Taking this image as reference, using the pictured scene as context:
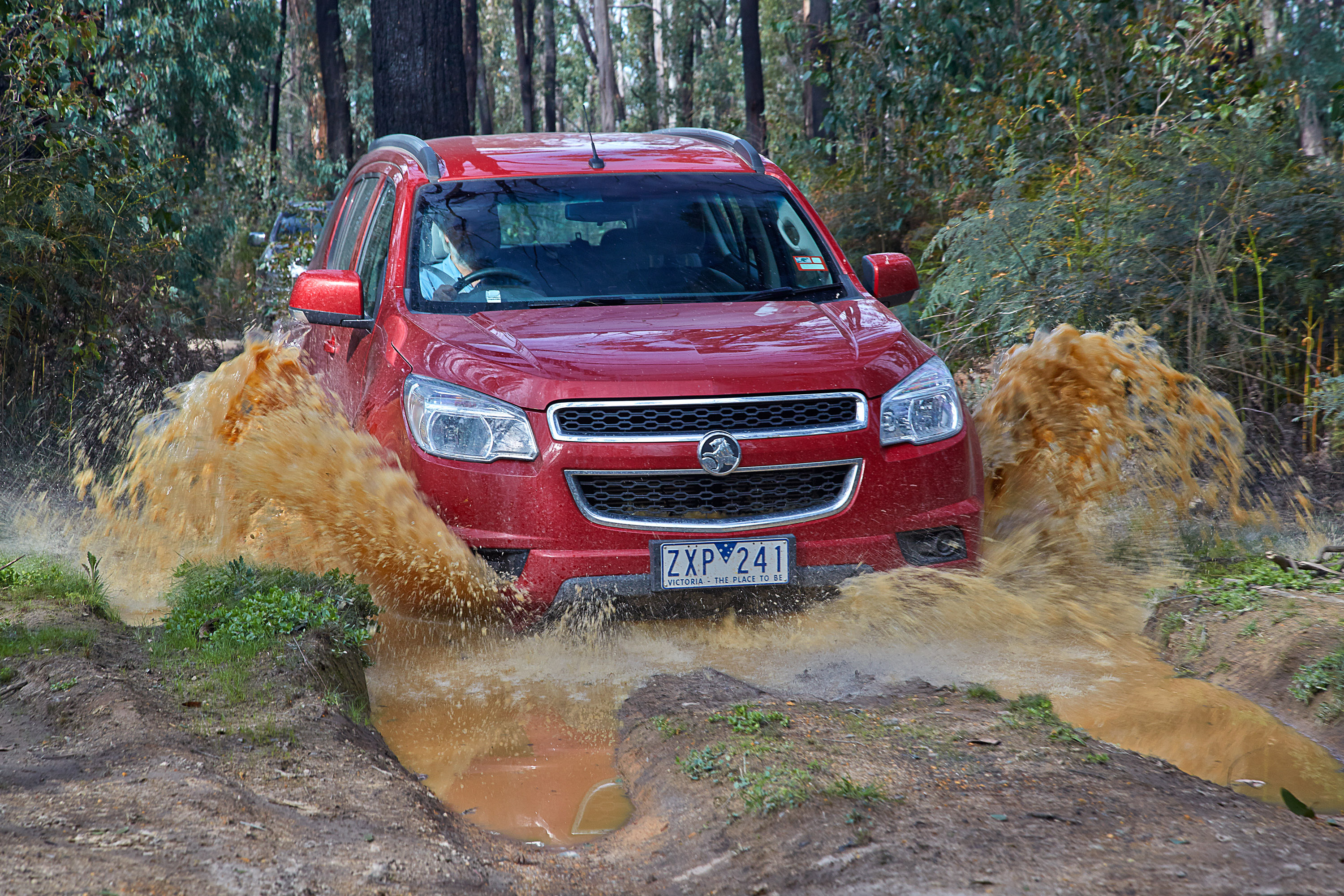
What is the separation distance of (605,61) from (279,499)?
108 feet

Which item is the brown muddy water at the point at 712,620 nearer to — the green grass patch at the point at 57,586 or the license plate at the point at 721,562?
the license plate at the point at 721,562

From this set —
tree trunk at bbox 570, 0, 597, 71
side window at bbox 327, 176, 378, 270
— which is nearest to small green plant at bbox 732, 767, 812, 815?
side window at bbox 327, 176, 378, 270

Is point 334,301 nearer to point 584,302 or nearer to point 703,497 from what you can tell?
point 584,302

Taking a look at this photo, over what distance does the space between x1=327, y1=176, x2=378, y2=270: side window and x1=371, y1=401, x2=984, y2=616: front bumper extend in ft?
7.48

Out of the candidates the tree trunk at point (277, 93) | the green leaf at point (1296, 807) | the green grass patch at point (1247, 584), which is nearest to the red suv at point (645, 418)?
the green grass patch at point (1247, 584)

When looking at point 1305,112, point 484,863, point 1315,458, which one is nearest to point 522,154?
point 484,863

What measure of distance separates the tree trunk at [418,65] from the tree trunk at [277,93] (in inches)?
613

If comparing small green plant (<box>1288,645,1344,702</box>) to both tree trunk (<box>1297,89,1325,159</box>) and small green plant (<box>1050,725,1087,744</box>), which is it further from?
tree trunk (<box>1297,89,1325,159</box>)

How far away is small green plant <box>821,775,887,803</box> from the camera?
10.6 ft

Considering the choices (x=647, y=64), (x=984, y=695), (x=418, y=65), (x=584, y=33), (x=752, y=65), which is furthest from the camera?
(x=584, y=33)

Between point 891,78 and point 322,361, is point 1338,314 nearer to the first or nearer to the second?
point 322,361

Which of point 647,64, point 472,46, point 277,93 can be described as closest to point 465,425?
point 472,46

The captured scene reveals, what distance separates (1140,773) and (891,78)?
13645mm

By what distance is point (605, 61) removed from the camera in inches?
1420
